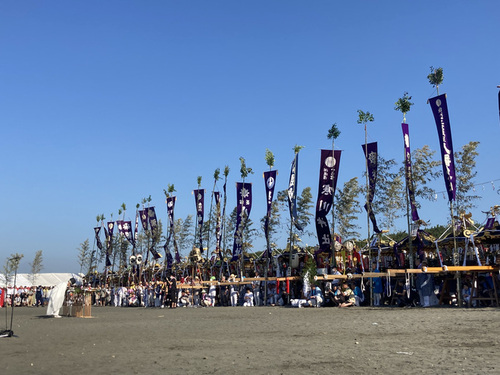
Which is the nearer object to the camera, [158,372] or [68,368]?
[158,372]

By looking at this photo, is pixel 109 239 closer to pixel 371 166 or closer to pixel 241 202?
pixel 241 202

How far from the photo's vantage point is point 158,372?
7.21m

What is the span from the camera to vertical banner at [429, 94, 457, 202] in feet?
69.1

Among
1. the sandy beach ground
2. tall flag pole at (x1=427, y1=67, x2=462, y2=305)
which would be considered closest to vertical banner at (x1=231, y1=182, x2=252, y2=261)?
tall flag pole at (x1=427, y1=67, x2=462, y2=305)

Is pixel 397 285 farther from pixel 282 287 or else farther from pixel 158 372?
pixel 158 372

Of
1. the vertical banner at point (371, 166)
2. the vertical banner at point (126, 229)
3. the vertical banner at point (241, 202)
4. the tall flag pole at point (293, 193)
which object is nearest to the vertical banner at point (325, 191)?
the vertical banner at point (371, 166)

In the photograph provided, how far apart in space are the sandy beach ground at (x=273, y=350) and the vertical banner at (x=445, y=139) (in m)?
8.12

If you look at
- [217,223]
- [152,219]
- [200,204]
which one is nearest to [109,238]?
[152,219]

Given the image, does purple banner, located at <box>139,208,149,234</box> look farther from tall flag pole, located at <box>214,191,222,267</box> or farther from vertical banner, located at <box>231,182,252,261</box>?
vertical banner, located at <box>231,182,252,261</box>

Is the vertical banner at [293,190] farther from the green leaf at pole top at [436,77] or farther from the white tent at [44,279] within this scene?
the white tent at [44,279]

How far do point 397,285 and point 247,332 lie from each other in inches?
478

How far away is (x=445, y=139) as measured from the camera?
21500mm

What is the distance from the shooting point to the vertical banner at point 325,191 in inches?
1024

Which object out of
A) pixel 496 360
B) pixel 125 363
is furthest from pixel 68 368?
pixel 496 360
